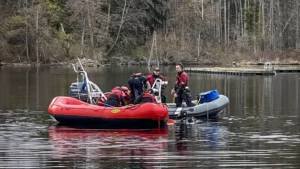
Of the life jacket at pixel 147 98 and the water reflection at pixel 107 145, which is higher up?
the life jacket at pixel 147 98

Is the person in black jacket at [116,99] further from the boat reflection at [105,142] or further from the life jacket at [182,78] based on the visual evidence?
the life jacket at [182,78]

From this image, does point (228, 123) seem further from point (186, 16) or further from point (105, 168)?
point (186, 16)

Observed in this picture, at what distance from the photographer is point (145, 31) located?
259 feet

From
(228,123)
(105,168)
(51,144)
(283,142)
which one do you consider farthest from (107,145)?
(228,123)

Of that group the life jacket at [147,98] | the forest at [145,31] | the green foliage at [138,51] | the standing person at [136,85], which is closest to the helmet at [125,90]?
the standing person at [136,85]

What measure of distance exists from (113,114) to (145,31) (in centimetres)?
5987

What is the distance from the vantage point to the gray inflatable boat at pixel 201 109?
2189 cm

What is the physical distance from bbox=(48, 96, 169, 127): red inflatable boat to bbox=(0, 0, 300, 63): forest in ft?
168

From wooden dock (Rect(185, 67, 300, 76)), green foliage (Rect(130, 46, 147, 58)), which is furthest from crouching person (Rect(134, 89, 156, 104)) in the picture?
green foliage (Rect(130, 46, 147, 58))

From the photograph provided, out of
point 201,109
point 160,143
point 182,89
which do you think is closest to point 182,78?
point 182,89

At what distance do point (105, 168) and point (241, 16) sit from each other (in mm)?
73150

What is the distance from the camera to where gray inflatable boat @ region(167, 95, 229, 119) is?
71.8ft

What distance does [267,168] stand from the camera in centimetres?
1326

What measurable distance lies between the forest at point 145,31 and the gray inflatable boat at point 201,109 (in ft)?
163
